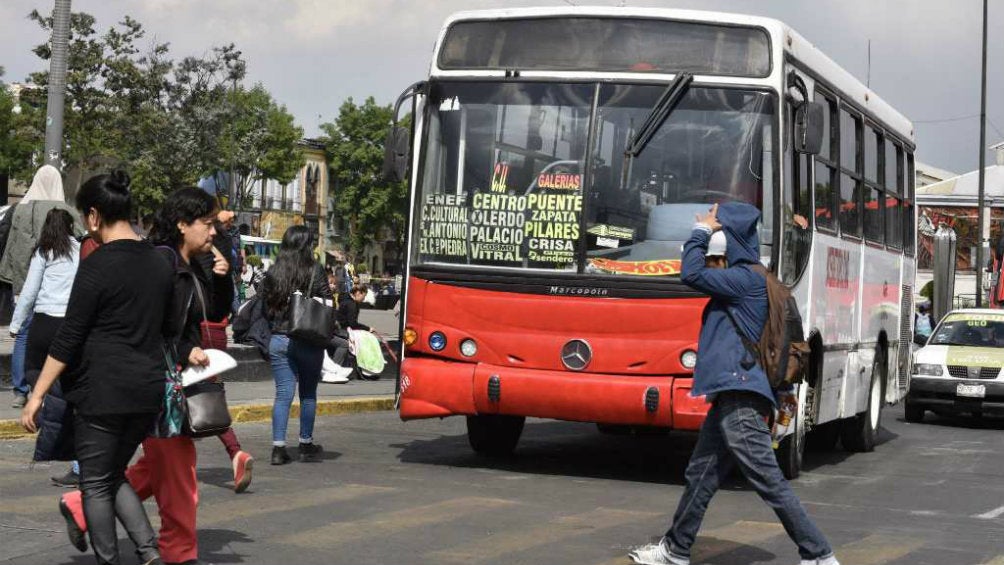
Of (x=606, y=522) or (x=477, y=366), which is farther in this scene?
(x=477, y=366)

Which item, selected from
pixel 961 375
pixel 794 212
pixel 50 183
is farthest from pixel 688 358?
pixel 961 375

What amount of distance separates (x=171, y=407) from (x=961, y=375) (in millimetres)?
17068

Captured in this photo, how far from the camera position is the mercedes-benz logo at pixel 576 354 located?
11.4 metres

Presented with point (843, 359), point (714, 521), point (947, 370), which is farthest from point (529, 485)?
point (947, 370)

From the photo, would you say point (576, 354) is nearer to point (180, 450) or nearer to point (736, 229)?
point (736, 229)

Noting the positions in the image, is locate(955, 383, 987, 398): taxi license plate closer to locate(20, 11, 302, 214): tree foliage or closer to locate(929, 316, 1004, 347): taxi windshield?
locate(929, 316, 1004, 347): taxi windshield

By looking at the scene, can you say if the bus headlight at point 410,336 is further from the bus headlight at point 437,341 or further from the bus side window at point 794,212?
the bus side window at point 794,212

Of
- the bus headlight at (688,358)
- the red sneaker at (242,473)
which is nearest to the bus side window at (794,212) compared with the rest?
the bus headlight at (688,358)

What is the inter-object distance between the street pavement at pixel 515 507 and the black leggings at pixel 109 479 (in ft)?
3.83

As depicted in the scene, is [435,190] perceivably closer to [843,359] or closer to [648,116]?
[648,116]

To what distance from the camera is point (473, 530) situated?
8.80 metres

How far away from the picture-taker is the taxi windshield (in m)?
22.7

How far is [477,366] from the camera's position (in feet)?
38.0

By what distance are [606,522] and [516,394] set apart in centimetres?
209
